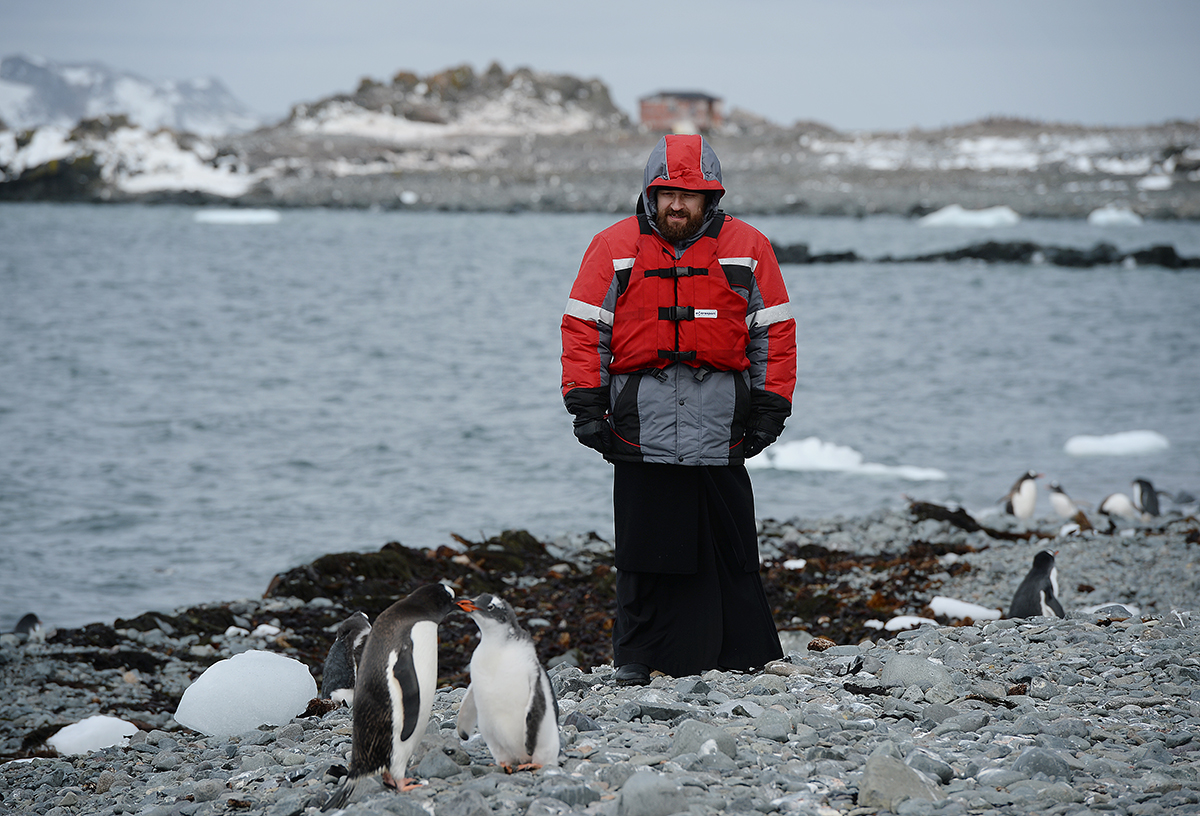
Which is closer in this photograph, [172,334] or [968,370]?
[968,370]

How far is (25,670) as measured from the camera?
5969 millimetres

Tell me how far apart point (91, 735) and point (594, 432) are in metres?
2.88

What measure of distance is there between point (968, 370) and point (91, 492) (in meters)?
13.8

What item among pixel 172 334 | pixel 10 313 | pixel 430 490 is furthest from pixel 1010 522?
pixel 10 313

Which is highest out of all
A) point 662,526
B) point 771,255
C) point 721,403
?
point 771,255

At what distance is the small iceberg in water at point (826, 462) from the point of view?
11484mm

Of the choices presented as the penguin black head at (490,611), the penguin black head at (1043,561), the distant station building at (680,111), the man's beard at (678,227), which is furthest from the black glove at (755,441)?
the distant station building at (680,111)

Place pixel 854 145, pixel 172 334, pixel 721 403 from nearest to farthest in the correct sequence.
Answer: pixel 721 403
pixel 172 334
pixel 854 145

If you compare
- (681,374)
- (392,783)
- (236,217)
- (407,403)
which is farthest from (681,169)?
(236,217)

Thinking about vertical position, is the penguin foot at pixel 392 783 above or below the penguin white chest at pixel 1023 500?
above

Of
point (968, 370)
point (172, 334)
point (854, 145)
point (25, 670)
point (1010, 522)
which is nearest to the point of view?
point (25, 670)

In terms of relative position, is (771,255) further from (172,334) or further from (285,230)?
(285,230)

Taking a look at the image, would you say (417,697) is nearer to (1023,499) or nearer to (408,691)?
(408,691)

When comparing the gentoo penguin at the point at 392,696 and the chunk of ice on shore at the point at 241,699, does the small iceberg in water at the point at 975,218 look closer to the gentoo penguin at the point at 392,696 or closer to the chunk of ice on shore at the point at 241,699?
the chunk of ice on shore at the point at 241,699
